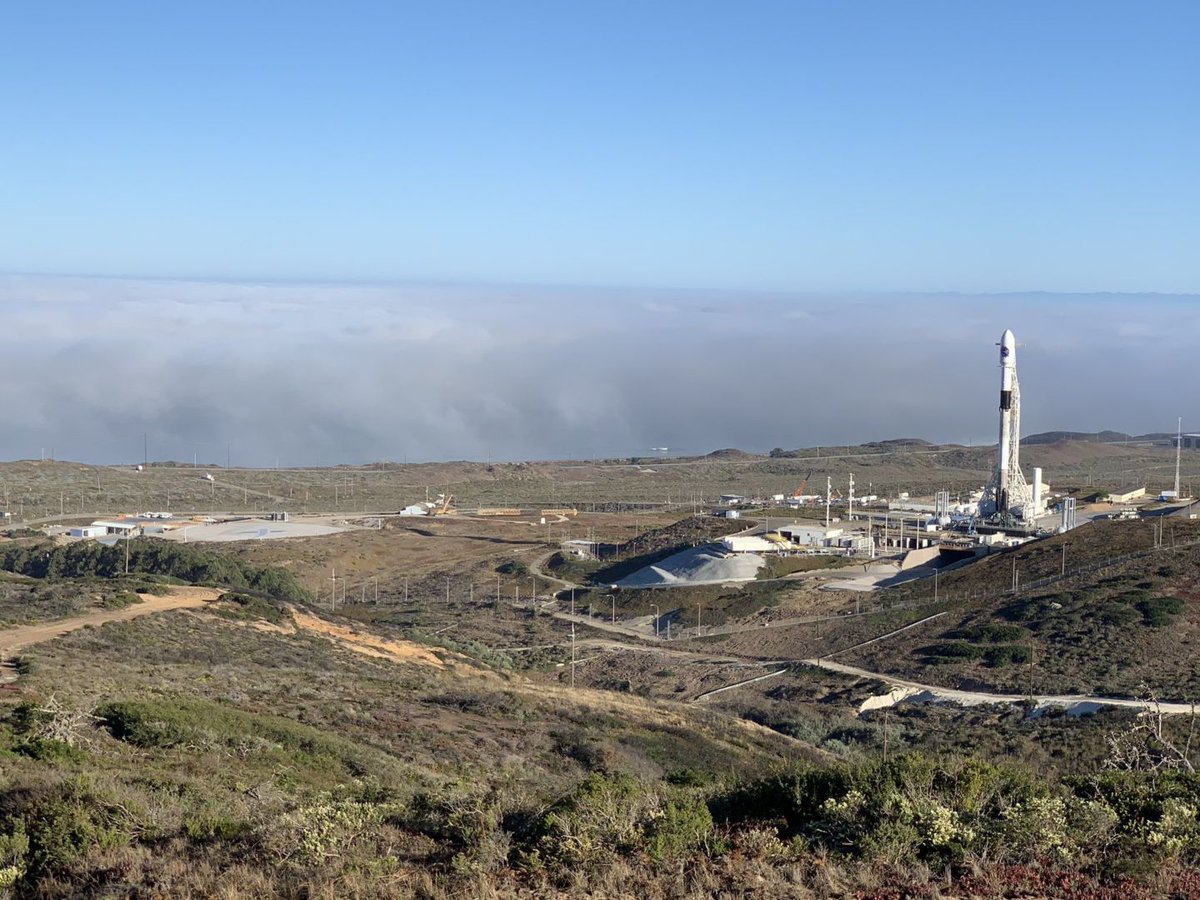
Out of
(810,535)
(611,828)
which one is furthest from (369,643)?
(810,535)

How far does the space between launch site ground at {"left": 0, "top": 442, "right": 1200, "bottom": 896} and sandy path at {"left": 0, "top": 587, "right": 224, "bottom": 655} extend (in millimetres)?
171

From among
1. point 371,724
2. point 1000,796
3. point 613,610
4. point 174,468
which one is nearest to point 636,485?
point 174,468

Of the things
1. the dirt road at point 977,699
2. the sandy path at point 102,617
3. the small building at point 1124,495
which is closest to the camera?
the sandy path at point 102,617

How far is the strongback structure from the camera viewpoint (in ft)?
227

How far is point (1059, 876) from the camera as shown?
29.3 feet

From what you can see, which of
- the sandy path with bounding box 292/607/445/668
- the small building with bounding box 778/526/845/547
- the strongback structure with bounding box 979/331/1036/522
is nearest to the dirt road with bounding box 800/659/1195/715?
the sandy path with bounding box 292/607/445/668

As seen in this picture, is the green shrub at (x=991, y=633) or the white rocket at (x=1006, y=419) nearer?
the green shrub at (x=991, y=633)

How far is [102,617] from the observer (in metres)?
30.7

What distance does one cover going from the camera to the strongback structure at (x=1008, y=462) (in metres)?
69.2

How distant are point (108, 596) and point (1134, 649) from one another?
31.4 m

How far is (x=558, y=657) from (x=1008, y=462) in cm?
4053

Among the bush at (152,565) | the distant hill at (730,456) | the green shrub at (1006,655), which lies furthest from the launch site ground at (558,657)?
the distant hill at (730,456)

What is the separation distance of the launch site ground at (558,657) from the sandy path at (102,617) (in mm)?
171

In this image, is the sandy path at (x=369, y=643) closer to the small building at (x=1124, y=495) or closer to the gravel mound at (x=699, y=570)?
the gravel mound at (x=699, y=570)
